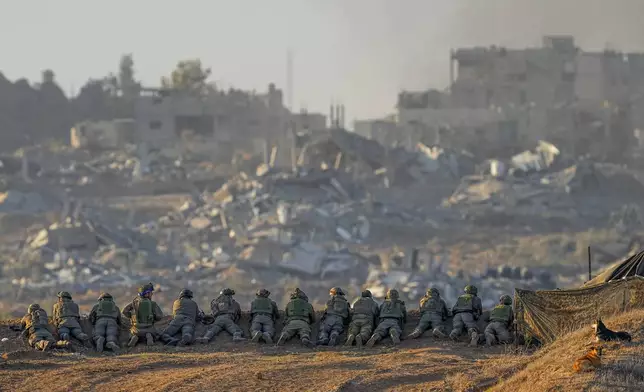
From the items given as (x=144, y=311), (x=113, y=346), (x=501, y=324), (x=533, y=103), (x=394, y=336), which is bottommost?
(x=113, y=346)

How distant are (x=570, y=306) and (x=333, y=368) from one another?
3.40 m

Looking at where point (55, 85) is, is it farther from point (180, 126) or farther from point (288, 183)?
point (288, 183)

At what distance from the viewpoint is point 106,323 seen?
23.7 meters

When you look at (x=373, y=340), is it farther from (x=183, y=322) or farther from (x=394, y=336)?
(x=183, y=322)

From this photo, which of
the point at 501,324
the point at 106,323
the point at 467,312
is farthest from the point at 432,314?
the point at 106,323

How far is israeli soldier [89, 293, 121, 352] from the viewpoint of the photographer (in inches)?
916

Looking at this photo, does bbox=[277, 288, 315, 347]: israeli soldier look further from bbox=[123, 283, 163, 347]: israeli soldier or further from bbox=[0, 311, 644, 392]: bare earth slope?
bbox=[123, 283, 163, 347]: israeli soldier

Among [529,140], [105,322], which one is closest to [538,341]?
[105,322]

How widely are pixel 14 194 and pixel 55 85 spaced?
27806mm

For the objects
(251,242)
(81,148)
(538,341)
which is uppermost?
(81,148)

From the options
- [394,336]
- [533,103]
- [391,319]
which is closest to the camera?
[394,336]

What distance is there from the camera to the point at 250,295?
41594 millimetres

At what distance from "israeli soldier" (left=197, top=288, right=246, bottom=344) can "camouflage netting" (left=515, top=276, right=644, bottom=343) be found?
4.02 m

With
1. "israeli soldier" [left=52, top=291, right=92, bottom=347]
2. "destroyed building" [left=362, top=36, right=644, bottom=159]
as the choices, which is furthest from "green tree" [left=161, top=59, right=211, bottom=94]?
"israeli soldier" [left=52, top=291, right=92, bottom=347]
